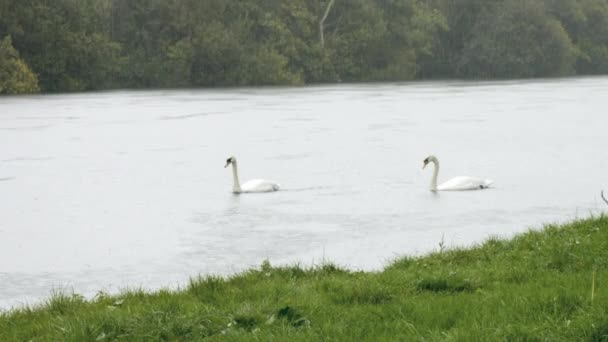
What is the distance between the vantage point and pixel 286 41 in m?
62.5

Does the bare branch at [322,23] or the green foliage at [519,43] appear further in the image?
the green foliage at [519,43]

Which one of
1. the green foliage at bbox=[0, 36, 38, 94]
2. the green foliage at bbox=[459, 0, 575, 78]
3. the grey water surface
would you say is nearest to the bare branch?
the green foliage at bbox=[459, 0, 575, 78]

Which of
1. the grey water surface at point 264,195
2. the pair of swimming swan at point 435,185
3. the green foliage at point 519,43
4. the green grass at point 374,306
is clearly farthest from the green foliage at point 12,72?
the green grass at point 374,306

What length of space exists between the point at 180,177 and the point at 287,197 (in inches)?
126

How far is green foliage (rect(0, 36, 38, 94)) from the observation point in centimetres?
4862

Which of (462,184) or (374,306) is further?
(462,184)

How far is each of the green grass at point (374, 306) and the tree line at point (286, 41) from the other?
143ft

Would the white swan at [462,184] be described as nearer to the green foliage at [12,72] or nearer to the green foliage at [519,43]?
the green foliage at [12,72]

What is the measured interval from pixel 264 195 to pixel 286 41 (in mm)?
46592

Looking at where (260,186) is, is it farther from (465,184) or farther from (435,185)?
(465,184)

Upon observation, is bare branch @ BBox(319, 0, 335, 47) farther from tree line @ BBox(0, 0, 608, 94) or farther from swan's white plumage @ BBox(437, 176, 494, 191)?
swan's white plumage @ BBox(437, 176, 494, 191)

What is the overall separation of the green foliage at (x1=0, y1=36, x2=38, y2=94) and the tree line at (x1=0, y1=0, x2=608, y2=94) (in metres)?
0.06

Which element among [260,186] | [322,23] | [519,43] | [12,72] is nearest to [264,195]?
[260,186]

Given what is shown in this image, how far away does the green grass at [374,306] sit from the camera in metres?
5.54
